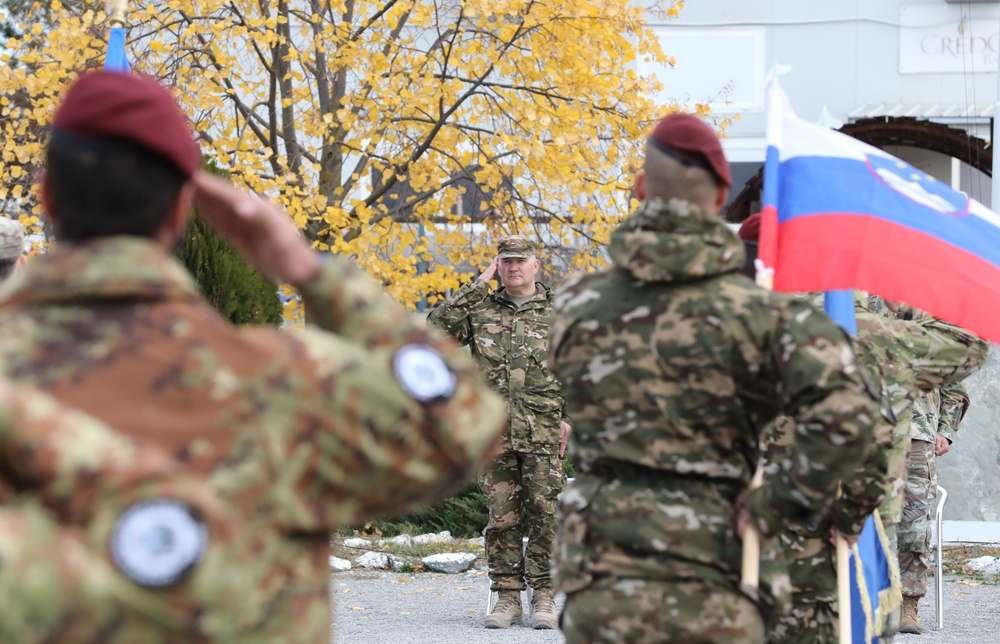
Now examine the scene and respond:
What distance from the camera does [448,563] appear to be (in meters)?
12.8

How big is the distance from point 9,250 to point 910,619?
665cm

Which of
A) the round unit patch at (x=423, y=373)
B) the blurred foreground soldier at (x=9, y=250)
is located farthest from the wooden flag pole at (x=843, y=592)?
the blurred foreground soldier at (x=9, y=250)

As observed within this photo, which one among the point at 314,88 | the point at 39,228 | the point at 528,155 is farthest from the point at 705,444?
the point at 314,88

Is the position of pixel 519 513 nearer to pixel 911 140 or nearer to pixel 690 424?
pixel 690 424

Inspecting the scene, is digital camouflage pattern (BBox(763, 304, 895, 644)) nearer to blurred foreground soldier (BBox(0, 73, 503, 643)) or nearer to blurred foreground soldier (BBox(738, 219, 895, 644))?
blurred foreground soldier (BBox(738, 219, 895, 644))

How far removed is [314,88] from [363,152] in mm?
3285

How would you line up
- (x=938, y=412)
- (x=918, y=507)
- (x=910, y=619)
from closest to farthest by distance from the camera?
(x=918, y=507) → (x=910, y=619) → (x=938, y=412)

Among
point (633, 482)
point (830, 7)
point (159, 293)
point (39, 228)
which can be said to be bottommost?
point (633, 482)

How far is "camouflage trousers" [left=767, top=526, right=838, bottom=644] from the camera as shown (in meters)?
4.72

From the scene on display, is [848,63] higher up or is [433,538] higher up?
[848,63]

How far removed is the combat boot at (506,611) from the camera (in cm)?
948

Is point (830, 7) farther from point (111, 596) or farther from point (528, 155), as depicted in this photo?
point (111, 596)

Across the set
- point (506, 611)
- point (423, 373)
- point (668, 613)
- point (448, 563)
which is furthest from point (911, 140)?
point (423, 373)

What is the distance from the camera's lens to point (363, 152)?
12.6 m
